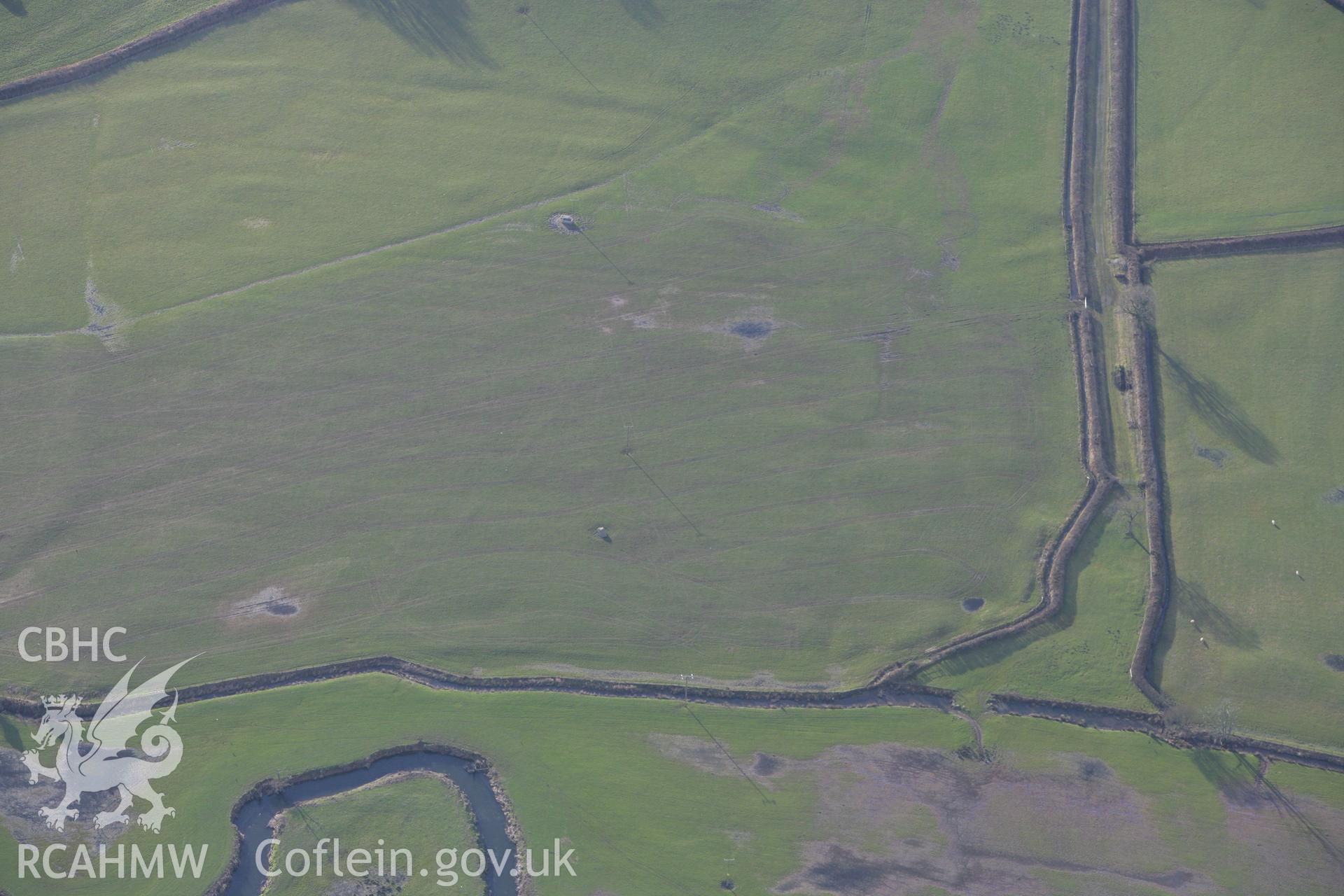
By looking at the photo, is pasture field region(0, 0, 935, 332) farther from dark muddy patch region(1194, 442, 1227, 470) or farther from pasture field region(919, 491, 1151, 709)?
pasture field region(919, 491, 1151, 709)

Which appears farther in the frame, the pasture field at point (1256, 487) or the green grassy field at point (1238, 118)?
the green grassy field at point (1238, 118)

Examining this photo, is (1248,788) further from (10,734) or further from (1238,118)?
(10,734)

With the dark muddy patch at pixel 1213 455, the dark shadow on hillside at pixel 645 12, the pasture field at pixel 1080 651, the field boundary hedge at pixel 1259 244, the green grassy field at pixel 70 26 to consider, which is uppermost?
the green grassy field at pixel 70 26

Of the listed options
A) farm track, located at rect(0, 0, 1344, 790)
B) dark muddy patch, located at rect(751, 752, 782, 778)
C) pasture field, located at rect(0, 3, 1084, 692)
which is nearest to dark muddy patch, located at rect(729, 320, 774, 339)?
pasture field, located at rect(0, 3, 1084, 692)

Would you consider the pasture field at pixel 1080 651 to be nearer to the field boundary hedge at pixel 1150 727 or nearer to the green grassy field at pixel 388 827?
the field boundary hedge at pixel 1150 727

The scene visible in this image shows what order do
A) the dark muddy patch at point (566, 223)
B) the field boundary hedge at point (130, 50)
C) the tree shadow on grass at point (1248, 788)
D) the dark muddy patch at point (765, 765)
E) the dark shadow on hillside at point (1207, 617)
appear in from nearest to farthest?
the tree shadow on grass at point (1248, 788) < the dark muddy patch at point (765, 765) < the dark shadow on hillside at point (1207, 617) < the dark muddy patch at point (566, 223) < the field boundary hedge at point (130, 50)

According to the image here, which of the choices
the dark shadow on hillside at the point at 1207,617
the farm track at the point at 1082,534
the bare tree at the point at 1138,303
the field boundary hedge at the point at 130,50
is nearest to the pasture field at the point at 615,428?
the farm track at the point at 1082,534

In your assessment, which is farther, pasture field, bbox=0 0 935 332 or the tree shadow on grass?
pasture field, bbox=0 0 935 332
